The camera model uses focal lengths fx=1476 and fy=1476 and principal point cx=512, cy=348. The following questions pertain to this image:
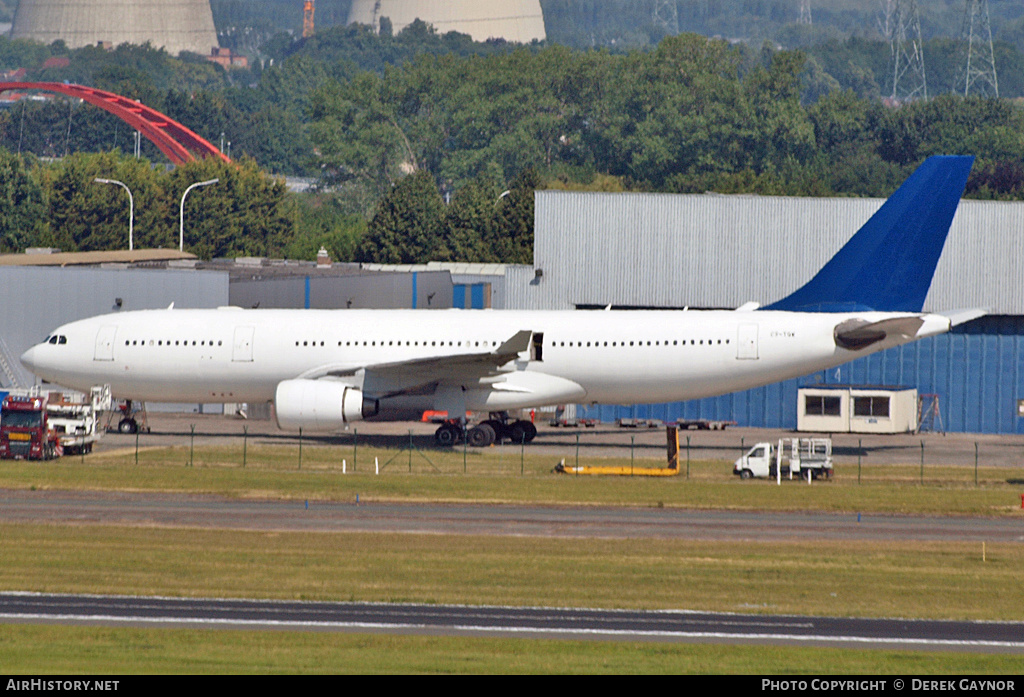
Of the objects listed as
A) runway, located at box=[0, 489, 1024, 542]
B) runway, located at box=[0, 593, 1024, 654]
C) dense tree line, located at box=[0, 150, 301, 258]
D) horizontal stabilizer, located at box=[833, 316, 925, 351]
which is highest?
dense tree line, located at box=[0, 150, 301, 258]

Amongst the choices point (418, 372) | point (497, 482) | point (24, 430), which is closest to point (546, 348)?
point (418, 372)

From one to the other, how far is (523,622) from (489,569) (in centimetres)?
504

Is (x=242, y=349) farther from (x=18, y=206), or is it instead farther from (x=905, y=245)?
(x=18, y=206)

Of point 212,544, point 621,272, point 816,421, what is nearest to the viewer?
point 212,544

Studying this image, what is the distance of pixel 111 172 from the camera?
172 metres

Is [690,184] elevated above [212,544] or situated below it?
above

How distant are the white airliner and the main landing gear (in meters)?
0.09

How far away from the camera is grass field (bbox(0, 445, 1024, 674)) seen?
2503 cm

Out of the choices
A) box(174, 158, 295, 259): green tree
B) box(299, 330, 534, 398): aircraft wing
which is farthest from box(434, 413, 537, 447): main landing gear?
box(174, 158, 295, 259): green tree

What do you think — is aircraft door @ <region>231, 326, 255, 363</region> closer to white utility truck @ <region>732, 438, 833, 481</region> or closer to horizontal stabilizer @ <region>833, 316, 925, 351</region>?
white utility truck @ <region>732, 438, 833, 481</region>

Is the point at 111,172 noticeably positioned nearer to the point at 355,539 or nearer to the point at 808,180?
the point at 808,180

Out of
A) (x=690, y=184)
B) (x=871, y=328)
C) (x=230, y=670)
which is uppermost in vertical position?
(x=690, y=184)

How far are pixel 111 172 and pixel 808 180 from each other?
266 ft
